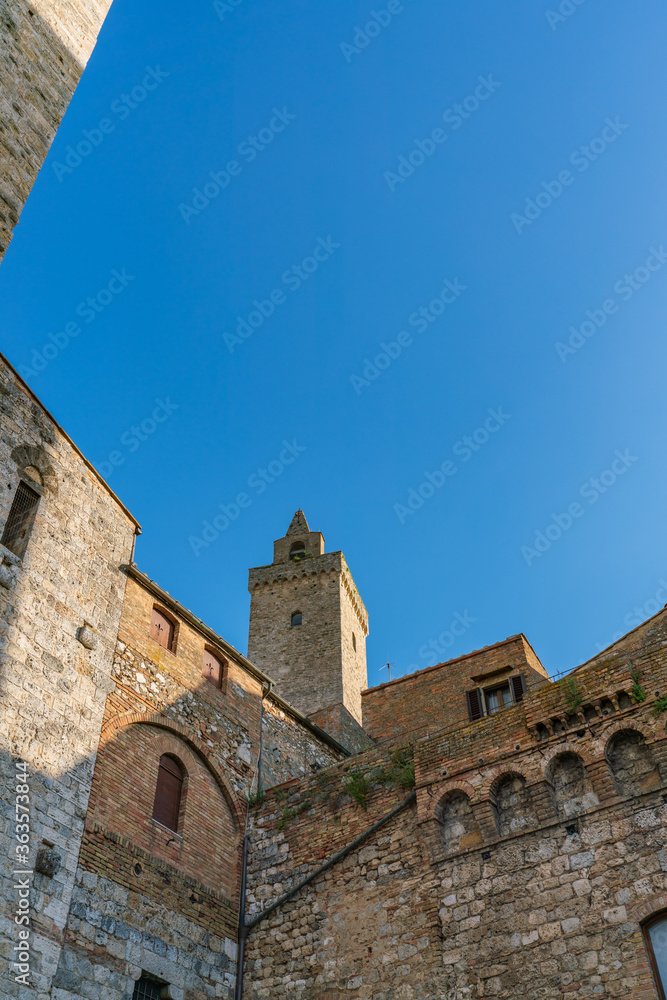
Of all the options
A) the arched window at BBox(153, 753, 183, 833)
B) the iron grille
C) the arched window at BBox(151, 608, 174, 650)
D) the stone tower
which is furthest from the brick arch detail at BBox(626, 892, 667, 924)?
the stone tower

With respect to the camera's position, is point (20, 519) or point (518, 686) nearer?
point (20, 519)

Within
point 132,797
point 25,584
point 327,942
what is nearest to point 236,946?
point 327,942

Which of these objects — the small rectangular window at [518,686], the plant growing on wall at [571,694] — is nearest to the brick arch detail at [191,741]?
the plant growing on wall at [571,694]

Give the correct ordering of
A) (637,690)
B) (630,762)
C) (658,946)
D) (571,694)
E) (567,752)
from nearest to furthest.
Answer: (658,946) < (630,762) < (637,690) < (567,752) < (571,694)

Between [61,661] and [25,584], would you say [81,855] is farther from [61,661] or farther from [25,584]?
[25,584]

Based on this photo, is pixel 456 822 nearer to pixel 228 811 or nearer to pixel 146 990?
pixel 228 811

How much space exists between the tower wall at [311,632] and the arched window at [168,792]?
1379cm

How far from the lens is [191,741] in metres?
15.9

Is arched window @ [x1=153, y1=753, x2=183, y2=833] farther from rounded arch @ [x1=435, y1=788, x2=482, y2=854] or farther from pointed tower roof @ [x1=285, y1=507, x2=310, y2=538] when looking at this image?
pointed tower roof @ [x1=285, y1=507, x2=310, y2=538]

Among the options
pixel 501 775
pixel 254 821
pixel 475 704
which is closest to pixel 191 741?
pixel 254 821

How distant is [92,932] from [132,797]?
225 centimetres

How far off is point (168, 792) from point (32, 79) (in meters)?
11.2

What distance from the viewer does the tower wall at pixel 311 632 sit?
29.8 m

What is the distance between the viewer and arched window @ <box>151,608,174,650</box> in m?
16.5
